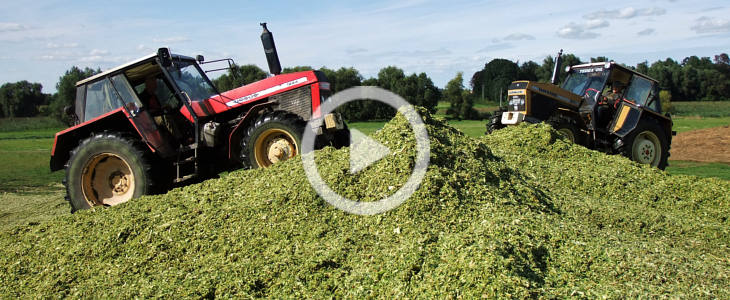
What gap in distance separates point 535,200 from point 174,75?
506 cm

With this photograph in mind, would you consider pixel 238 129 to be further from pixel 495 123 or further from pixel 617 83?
pixel 617 83

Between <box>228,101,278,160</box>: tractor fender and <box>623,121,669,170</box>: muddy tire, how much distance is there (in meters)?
6.66

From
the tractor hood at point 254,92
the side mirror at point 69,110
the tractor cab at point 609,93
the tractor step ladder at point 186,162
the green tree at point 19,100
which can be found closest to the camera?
the tractor step ladder at point 186,162

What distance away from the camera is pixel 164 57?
6.89 metres

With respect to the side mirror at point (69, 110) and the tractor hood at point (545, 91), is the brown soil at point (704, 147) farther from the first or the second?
the side mirror at point (69, 110)

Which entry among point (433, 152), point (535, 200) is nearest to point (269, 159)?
point (433, 152)

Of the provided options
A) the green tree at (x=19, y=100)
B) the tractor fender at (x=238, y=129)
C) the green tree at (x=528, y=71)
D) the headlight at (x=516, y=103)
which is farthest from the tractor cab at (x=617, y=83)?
the green tree at (x=19, y=100)

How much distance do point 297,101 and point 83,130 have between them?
2916mm

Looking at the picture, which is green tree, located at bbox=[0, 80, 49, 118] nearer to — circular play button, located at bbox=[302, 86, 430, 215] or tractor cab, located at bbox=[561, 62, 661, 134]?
tractor cab, located at bbox=[561, 62, 661, 134]

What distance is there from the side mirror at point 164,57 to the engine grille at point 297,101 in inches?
55.0

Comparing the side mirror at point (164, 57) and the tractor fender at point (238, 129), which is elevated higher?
the side mirror at point (164, 57)

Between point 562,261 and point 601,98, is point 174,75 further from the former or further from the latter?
point 601,98

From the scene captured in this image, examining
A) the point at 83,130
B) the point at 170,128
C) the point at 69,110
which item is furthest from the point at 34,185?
the point at 170,128
